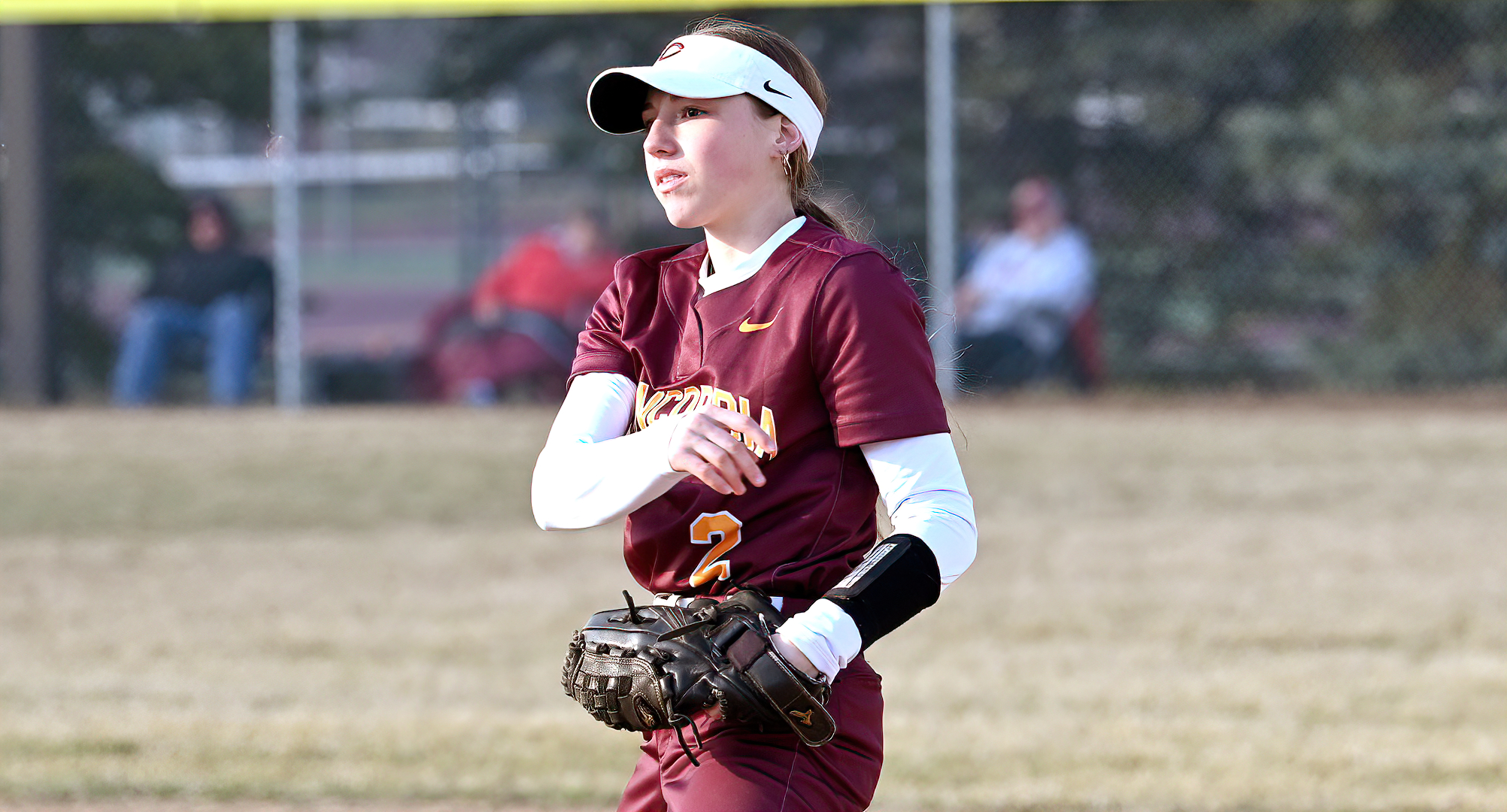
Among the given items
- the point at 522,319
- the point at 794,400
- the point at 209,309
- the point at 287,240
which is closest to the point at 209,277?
the point at 209,309

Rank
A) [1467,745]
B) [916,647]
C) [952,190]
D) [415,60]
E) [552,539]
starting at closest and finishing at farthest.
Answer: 1. [1467,745]
2. [916,647]
3. [552,539]
4. [952,190]
5. [415,60]

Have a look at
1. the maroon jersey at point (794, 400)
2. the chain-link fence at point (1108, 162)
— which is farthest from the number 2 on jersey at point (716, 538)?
the chain-link fence at point (1108, 162)

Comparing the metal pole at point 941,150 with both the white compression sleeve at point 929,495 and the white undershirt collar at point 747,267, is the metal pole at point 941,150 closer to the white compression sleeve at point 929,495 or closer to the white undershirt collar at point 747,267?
the white undershirt collar at point 747,267

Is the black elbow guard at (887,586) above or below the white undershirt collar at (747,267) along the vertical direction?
below

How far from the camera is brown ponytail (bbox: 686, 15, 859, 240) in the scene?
217cm

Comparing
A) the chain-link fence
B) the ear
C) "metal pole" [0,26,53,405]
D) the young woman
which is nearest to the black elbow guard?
the young woman

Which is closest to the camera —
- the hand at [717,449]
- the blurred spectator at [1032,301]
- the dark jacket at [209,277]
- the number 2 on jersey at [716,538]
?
the hand at [717,449]

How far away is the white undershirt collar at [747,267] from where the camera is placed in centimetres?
213

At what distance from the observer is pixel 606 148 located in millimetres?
10031

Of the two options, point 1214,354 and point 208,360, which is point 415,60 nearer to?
point 208,360

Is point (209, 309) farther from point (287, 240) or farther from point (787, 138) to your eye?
point (787, 138)

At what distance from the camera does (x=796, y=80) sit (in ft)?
7.15

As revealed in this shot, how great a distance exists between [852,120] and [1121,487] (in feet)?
8.94

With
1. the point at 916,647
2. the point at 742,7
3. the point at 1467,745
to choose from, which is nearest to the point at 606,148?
the point at 742,7
